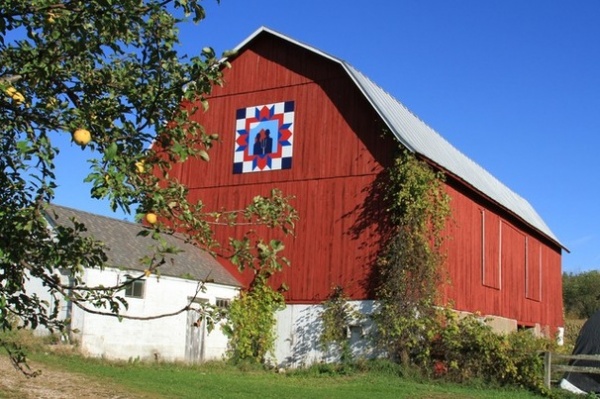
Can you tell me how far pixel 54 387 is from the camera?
1241 centimetres

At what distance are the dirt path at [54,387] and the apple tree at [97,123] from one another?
7424 millimetres

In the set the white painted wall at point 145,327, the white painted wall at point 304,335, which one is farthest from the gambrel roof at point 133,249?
the white painted wall at point 304,335

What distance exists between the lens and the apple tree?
13.4 feet

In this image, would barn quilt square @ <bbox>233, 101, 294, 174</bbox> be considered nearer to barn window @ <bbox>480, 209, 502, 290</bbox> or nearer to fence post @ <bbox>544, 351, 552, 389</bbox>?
barn window @ <bbox>480, 209, 502, 290</bbox>

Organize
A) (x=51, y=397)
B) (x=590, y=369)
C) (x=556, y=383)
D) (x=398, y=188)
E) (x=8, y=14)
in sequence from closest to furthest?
1. (x=8, y=14)
2. (x=51, y=397)
3. (x=590, y=369)
4. (x=556, y=383)
5. (x=398, y=188)

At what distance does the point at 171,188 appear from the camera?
14.5 feet

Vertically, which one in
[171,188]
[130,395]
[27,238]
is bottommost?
[130,395]

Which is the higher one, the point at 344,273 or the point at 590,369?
the point at 344,273

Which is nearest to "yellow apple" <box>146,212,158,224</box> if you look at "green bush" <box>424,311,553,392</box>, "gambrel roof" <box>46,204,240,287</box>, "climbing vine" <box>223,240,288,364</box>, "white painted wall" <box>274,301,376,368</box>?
"green bush" <box>424,311,553,392</box>

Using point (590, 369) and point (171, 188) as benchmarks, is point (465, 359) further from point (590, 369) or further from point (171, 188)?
point (171, 188)

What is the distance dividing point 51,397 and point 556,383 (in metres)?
11.7

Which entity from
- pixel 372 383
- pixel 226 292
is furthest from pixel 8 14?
pixel 226 292

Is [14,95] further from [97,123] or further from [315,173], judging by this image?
[315,173]

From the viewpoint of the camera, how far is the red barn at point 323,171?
20.6m
